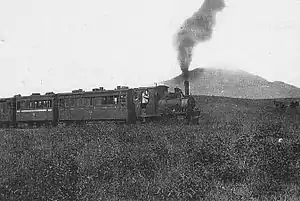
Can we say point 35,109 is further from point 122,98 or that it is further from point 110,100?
point 122,98

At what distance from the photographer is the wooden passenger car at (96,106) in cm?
2541

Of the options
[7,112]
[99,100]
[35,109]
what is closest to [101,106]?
[99,100]

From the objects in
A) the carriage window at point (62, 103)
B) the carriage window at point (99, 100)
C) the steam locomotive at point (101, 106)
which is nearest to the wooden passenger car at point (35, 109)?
the steam locomotive at point (101, 106)

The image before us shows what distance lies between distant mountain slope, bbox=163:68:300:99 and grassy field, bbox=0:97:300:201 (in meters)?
81.9

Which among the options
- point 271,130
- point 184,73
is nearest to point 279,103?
point 184,73

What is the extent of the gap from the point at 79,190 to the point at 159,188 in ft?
7.66

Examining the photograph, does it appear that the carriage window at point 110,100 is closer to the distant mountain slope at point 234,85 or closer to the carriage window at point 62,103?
the carriage window at point 62,103

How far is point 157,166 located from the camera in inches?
522

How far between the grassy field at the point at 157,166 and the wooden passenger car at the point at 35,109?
1200 centimetres

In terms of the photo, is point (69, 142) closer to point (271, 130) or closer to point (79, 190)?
point (79, 190)

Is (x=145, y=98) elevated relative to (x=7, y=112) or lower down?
elevated

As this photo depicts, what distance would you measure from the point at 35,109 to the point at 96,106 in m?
7.28

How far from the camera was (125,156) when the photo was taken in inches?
546

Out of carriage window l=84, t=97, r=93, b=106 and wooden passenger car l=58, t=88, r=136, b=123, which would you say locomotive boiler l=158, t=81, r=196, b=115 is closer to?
wooden passenger car l=58, t=88, r=136, b=123
